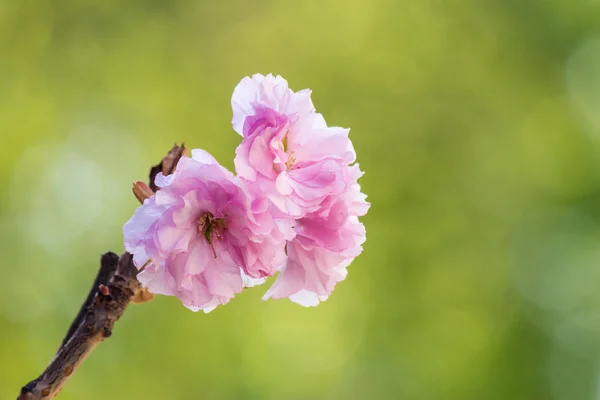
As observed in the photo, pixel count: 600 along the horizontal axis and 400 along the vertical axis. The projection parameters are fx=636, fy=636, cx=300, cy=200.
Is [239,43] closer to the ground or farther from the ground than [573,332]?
farther from the ground

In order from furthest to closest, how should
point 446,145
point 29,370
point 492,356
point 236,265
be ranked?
1. point 446,145
2. point 492,356
3. point 29,370
4. point 236,265

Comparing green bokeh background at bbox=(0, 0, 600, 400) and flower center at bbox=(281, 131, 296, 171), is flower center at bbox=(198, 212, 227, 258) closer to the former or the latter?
flower center at bbox=(281, 131, 296, 171)

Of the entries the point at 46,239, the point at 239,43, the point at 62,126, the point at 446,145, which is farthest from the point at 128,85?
the point at 446,145

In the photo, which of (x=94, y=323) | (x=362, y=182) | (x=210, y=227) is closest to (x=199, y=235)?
(x=210, y=227)

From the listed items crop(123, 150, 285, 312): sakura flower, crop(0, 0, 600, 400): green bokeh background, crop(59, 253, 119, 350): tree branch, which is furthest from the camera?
crop(0, 0, 600, 400): green bokeh background

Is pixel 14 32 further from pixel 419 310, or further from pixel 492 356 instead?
pixel 492 356

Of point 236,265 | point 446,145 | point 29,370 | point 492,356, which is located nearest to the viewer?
point 236,265

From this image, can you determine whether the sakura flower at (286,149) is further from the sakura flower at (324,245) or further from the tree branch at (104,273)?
the tree branch at (104,273)

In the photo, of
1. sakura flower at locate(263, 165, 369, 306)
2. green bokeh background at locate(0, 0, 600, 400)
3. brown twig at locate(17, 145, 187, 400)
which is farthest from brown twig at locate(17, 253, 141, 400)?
green bokeh background at locate(0, 0, 600, 400)

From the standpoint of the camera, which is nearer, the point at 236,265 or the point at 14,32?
the point at 236,265
